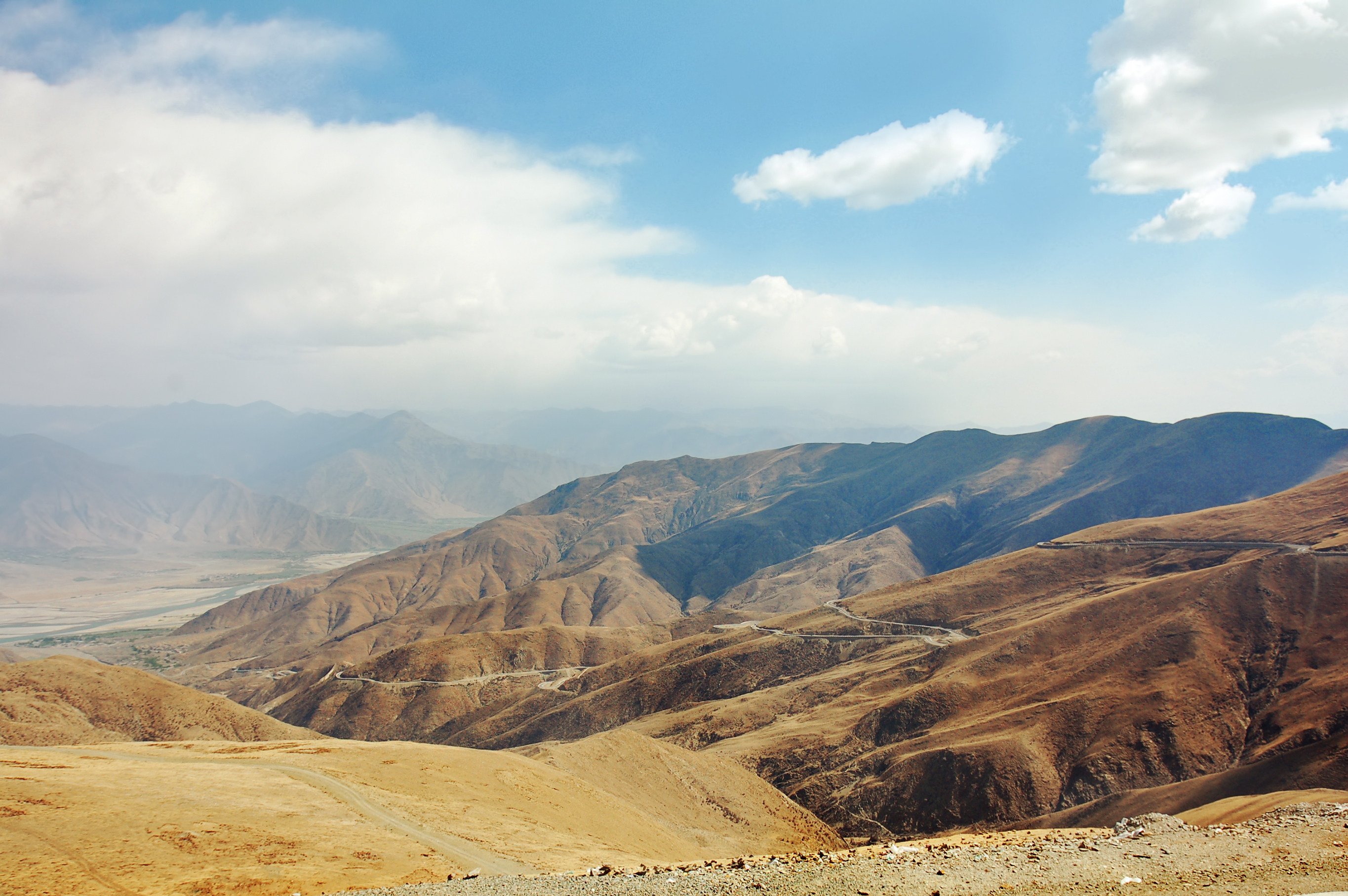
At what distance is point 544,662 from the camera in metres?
158

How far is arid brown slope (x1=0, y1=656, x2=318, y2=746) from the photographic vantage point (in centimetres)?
8294

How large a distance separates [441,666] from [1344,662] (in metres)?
136

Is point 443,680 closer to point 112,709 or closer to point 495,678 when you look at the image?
point 495,678

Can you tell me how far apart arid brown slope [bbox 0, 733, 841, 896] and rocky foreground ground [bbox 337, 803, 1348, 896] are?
6.40 meters

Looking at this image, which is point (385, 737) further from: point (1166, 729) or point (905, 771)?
point (1166, 729)

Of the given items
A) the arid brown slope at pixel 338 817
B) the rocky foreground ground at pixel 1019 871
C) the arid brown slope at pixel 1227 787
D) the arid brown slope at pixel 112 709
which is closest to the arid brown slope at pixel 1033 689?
the arid brown slope at pixel 1227 787

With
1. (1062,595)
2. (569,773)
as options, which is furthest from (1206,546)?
(569,773)

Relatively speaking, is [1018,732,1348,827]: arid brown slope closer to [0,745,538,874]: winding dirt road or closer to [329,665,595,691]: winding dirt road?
[0,745,538,874]: winding dirt road

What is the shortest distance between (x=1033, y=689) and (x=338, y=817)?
2750 inches

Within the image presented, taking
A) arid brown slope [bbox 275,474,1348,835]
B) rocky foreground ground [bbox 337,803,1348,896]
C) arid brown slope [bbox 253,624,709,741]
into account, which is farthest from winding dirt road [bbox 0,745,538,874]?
arid brown slope [bbox 253,624,709,741]

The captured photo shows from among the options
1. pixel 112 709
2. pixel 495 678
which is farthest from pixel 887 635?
pixel 112 709

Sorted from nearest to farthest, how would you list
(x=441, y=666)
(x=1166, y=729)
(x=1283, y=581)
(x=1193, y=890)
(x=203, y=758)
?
(x=1193, y=890) → (x=203, y=758) → (x=1166, y=729) → (x=1283, y=581) → (x=441, y=666)

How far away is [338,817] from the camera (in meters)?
36.3

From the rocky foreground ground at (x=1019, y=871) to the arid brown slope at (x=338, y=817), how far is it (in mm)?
6396
